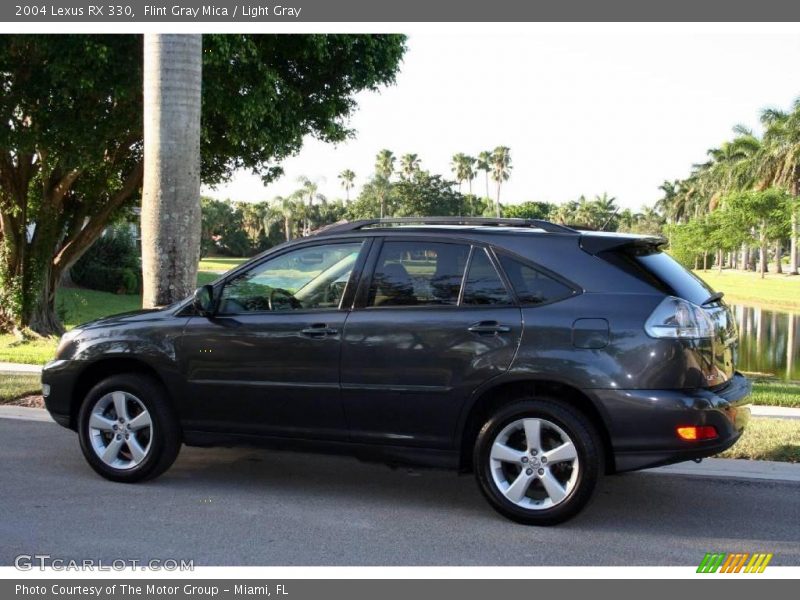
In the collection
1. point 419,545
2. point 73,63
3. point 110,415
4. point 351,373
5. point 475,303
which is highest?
point 73,63

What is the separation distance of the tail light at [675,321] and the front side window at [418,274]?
48.9 inches

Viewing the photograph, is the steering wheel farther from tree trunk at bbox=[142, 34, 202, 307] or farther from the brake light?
tree trunk at bbox=[142, 34, 202, 307]

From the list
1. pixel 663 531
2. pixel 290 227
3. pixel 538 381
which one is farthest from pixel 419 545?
pixel 290 227

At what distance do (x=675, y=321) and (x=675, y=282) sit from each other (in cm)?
36

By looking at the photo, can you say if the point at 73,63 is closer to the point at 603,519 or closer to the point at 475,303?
the point at 475,303

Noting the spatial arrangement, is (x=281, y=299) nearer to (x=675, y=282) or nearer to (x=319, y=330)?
(x=319, y=330)

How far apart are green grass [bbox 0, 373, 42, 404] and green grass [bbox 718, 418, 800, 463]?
732 cm

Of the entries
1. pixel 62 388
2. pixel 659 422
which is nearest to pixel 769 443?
pixel 659 422

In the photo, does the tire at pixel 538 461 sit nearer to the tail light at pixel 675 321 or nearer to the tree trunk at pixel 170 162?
the tail light at pixel 675 321

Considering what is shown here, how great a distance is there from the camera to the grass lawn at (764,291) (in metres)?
44.7

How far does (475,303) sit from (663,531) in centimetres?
181

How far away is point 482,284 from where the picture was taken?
549 centimetres

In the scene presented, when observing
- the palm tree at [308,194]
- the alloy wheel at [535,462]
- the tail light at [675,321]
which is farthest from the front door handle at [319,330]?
the palm tree at [308,194]

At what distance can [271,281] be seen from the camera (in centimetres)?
611
